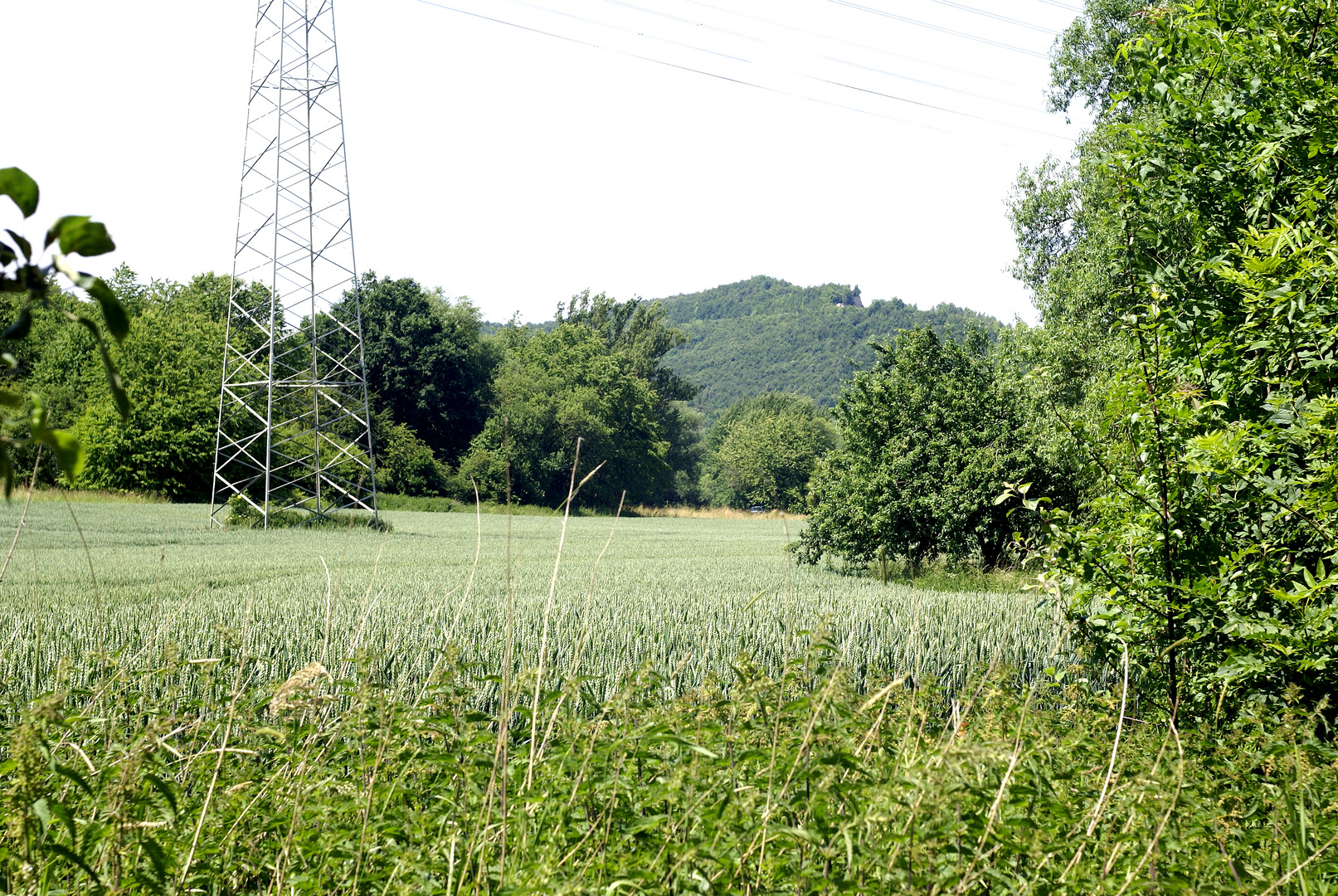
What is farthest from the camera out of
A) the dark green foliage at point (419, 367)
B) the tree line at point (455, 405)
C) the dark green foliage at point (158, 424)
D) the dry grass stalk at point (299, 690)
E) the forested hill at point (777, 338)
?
the forested hill at point (777, 338)

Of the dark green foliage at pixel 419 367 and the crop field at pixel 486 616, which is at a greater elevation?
the dark green foliage at pixel 419 367

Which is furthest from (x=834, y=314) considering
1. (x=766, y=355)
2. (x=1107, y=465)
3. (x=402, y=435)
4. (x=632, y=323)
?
(x=1107, y=465)

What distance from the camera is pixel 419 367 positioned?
52219mm

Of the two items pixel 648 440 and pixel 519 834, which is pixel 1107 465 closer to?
pixel 519 834

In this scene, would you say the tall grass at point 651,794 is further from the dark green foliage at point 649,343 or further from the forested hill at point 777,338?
the forested hill at point 777,338

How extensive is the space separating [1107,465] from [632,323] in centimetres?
6359

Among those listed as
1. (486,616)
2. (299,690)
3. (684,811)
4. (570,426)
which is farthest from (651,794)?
(570,426)

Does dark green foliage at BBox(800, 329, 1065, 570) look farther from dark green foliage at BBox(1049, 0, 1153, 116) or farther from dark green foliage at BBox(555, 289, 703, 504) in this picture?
dark green foliage at BBox(555, 289, 703, 504)

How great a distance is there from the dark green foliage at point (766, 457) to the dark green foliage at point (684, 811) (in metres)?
61.4

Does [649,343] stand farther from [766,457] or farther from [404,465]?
[404,465]

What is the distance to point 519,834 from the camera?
2.21m

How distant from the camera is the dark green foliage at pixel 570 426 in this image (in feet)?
165

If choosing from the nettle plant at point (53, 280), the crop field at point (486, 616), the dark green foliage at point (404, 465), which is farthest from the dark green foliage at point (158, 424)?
the nettle plant at point (53, 280)

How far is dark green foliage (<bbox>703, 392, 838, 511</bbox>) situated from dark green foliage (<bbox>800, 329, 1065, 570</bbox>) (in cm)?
5201
